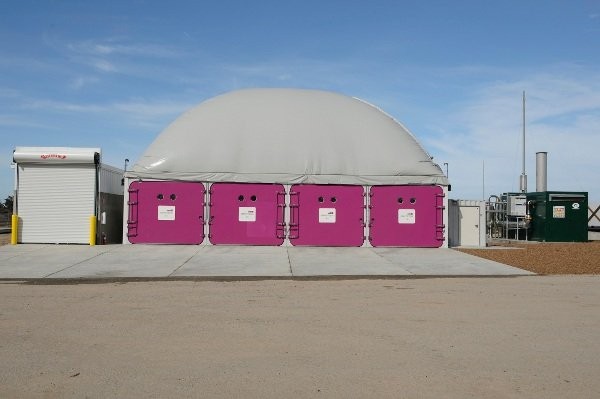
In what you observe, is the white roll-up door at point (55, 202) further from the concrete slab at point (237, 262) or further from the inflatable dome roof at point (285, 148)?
the concrete slab at point (237, 262)

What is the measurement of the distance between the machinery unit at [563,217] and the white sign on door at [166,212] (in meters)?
16.6

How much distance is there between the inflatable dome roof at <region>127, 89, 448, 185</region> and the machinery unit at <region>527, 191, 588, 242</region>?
25.9 ft

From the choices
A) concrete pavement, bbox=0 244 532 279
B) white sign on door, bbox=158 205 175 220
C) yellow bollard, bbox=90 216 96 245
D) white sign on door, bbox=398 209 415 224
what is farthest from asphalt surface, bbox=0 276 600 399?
white sign on door, bbox=398 209 415 224

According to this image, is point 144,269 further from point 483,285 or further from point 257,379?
point 257,379

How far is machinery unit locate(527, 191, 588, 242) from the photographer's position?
997 inches

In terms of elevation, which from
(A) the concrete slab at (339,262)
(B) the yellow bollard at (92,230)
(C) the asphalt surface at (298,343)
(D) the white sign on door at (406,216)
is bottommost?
(C) the asphalt surface at (298,343)

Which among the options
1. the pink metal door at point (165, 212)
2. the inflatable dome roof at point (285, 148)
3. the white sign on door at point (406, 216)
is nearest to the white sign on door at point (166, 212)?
the pink metal door at point (165, 212)

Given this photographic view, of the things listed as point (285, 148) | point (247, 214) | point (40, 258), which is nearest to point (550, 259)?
point (285, 148)

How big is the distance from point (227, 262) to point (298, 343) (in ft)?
28.9

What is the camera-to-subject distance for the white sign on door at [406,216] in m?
19.9

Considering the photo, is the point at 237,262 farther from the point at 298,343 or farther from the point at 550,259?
the point at 550,259

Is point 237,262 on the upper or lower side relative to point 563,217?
lower

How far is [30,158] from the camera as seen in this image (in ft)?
63.8

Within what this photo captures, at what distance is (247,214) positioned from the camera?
64.3 feet
